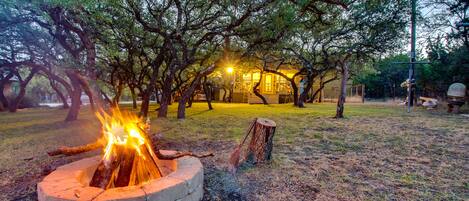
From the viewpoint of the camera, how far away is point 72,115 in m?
8.55

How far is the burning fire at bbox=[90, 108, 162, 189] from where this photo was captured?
2.36 meters

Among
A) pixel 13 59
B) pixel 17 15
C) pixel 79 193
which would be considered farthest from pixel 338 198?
pixel 13 59

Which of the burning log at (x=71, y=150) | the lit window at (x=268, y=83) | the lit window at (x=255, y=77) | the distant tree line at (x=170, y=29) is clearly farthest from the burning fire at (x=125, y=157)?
the lit window at (x=255, y=77)

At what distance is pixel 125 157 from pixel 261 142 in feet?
6.19

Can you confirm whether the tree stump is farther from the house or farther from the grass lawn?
the house

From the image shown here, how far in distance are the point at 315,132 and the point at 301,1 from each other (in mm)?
2957

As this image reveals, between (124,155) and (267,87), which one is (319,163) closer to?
(124,155)

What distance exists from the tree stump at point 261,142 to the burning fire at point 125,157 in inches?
58.8

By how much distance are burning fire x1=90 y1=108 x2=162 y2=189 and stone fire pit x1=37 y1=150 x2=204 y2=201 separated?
0.63 ft

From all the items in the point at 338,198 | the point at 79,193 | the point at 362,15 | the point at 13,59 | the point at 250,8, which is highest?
the point at 362,15

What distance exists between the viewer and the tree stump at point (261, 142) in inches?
142

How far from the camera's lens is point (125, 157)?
2.42 meters

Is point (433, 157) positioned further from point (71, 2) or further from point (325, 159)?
point (71, 2)

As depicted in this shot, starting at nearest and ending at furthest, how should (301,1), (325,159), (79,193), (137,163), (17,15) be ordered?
(79,193)
(137,163)
(325,159)
(301,1)
(17,15)
